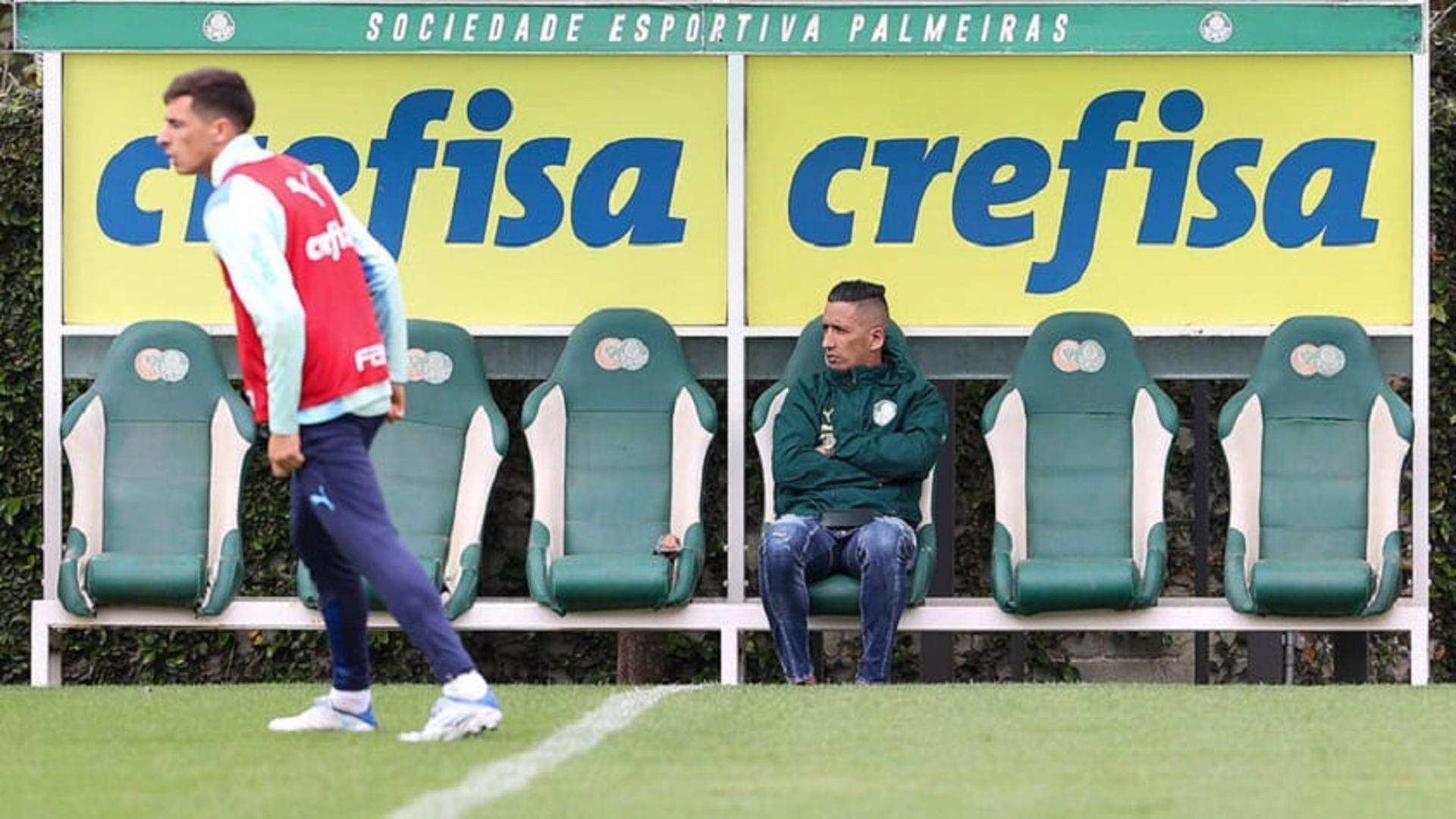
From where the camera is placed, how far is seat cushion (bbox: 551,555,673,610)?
10.2m

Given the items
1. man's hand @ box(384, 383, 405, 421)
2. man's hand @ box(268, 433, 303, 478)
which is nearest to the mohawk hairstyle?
man's hand @ box(384, 383, 405, 421)

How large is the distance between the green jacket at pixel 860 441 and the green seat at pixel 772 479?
9cm

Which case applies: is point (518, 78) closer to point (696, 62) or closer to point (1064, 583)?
point (696, 62)

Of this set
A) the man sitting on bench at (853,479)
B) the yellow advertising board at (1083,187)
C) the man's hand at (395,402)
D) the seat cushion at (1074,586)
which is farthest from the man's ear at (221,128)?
the seat cushion at (1074,586)

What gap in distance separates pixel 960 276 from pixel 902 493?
1.08 metres

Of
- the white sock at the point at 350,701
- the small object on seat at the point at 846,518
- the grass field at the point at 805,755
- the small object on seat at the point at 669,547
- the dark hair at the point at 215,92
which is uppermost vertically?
the dark hair at the point at 215,92

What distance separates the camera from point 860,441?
10.0m

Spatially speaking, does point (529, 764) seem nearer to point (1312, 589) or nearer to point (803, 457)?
point (803, 457)

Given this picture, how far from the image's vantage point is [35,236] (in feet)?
37.2

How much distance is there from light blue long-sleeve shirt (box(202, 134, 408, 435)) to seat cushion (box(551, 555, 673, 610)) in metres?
3.09

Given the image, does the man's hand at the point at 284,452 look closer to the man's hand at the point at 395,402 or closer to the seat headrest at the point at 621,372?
the man's hand at the point at 395,402

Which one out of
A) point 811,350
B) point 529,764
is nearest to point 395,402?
point 529,764

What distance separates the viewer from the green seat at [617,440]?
10.5m

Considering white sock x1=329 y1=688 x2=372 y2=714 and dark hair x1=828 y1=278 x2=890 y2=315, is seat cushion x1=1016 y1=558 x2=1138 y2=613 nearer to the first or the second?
dark hair x1=828 y1=278 x2=890 y2=315
